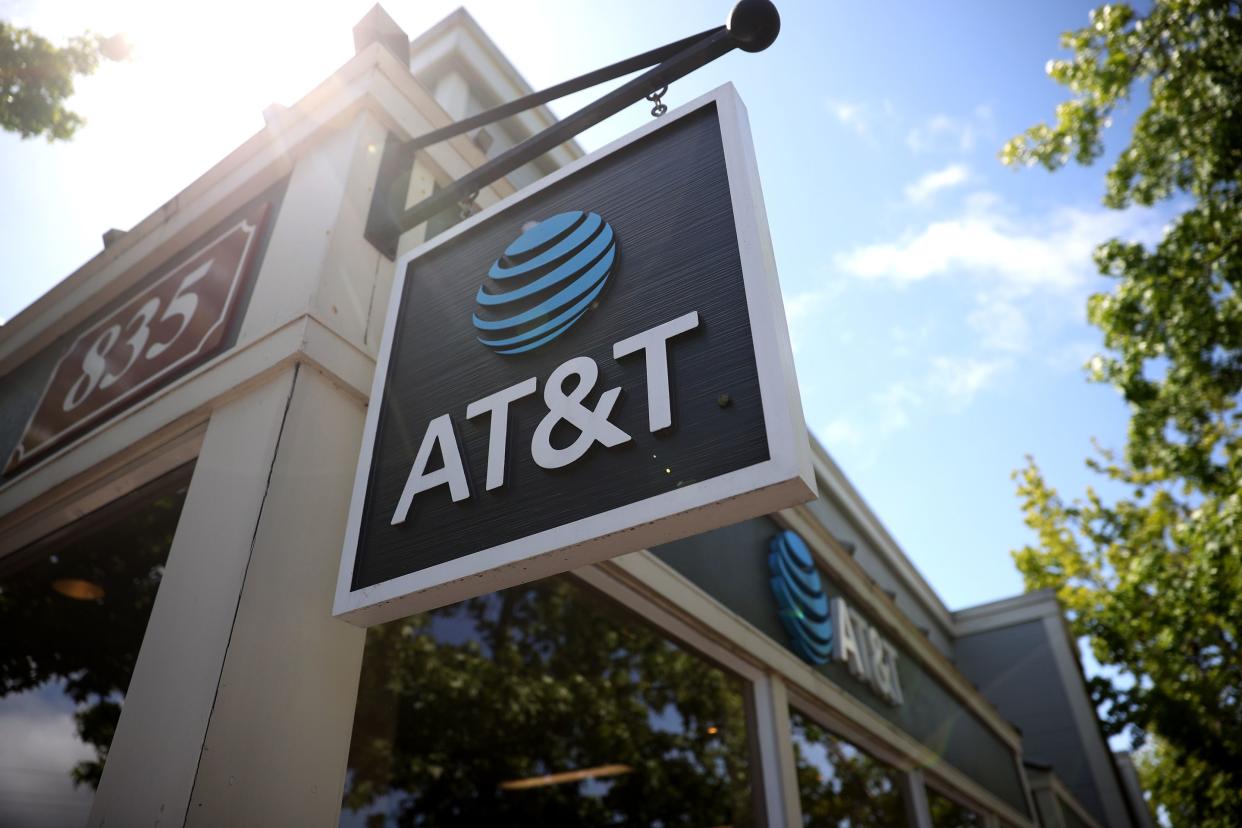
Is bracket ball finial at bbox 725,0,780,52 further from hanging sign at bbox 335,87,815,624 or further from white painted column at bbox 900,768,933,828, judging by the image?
white painted column at bbox 900,768,933,828

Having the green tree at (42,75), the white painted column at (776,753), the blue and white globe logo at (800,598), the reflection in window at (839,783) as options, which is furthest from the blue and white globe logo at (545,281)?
the green tree at (42,75)

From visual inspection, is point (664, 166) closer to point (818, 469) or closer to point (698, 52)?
point (698, 52)

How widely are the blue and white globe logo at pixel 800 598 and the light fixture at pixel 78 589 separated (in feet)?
13.2

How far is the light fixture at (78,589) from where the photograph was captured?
13.2ft

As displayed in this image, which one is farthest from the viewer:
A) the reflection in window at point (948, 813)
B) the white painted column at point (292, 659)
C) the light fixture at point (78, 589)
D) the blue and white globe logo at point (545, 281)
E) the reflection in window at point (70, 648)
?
the reflection in window at point (948, 813)

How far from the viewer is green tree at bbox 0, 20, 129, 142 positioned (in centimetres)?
615

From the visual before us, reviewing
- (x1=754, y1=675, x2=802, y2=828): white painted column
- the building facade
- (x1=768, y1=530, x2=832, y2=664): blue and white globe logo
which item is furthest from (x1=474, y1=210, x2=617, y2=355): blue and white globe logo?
(x1=768, y1=530, x2=832, y2=664): blue and white globe logo

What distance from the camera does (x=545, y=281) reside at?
2256 mm

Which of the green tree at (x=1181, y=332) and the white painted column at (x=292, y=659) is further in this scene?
the green tree at (x=1181, y=332)

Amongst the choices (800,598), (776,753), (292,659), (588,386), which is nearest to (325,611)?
(292,659)

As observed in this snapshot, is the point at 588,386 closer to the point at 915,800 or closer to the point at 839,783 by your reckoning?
the point at 839,783

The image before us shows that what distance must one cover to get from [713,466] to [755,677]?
3.54 metres

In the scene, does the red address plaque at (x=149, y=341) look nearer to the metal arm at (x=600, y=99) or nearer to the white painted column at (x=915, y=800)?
the metal arm at (x=600, y=99)

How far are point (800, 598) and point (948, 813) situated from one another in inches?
138
